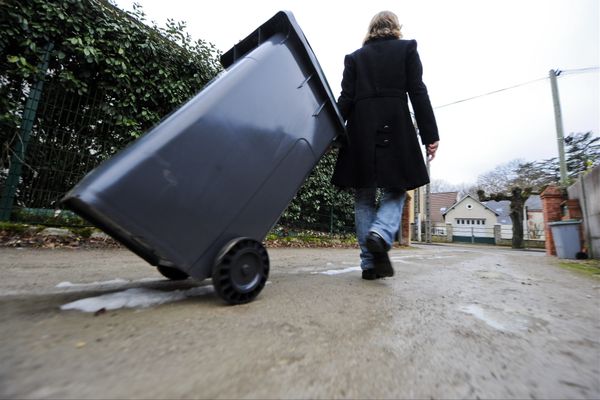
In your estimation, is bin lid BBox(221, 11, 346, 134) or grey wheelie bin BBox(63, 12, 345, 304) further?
bin lid BBox(221, 11, 346, 134)

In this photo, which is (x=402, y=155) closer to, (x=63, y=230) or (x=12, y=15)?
(x=63, y=230)

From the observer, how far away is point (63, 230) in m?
3.63

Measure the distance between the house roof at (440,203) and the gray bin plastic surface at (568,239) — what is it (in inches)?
1926

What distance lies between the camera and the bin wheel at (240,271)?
1.22 metres

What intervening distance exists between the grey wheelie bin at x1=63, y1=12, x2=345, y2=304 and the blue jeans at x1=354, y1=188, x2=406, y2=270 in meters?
0.67

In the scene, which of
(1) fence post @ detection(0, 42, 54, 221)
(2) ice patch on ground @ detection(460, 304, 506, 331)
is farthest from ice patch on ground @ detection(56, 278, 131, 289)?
(1) fence post @ detection(0, 42, 54, 221)

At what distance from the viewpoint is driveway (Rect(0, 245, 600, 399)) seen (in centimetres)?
66

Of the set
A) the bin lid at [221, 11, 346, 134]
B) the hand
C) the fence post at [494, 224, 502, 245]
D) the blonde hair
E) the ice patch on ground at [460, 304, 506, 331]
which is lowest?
the ice patch on ground at [460, 304, 506, 331]

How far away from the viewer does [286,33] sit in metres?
1.74

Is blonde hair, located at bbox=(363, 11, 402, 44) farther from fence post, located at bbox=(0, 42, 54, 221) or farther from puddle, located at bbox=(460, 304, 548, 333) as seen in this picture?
fence post, located at bbox=(0, 42, 54, 221)

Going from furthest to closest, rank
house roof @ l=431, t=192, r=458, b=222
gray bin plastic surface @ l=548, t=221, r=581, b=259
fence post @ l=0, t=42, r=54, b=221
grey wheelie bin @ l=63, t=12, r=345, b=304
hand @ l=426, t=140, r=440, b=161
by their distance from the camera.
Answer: house roof @ l=431, t=192, r=458, b=222 < gray bin plastic surface @ l=548, t=221, r=581, b=259 < fence post @ l=0, t=42, r=54, b=221 < hand @ l=426, t=140, r=440, b=161 < grey wheelie bin @ l=63, t=12, r=345, b=304

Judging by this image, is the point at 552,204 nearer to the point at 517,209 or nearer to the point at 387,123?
the point at 387,123

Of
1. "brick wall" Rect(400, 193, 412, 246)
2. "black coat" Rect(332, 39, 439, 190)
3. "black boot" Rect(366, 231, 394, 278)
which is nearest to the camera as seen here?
"black boot" Rect(366, 231, 394, 278)

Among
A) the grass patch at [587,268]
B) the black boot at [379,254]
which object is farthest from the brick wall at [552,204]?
the black boot at [379,254]
